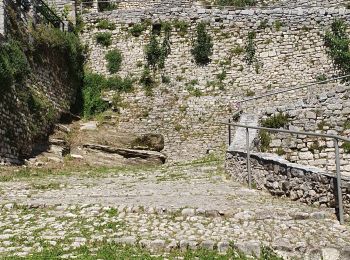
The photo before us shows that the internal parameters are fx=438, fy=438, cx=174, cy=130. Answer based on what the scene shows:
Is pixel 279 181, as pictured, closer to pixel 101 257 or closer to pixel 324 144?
pixel 324 144

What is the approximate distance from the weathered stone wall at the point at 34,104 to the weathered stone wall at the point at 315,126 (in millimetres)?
7974

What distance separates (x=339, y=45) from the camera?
19172mm

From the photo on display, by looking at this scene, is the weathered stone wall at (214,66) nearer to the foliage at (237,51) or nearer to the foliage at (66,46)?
the foliage at (237,51)

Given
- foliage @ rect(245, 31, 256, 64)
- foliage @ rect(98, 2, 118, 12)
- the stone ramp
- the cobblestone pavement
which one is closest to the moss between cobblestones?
the cobblestone pavement

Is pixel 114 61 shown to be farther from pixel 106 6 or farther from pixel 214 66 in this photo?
pixel 106 6

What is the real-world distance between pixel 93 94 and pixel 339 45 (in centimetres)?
1103

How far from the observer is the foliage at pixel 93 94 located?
62.5 feet

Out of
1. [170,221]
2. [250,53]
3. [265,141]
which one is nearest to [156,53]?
[250,53]

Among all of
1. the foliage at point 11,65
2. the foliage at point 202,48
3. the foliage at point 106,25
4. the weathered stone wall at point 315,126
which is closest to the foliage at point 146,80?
the foliage at point 202,48

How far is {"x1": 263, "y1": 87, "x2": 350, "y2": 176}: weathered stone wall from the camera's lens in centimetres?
1057

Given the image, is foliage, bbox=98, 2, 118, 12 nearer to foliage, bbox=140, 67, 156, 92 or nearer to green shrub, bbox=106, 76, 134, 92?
green shrub, bbox=106, 76, 134, 92

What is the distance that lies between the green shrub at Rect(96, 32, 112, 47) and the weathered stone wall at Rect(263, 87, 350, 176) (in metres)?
10.9

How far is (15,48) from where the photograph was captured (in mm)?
14602

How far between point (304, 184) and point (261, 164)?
156 cm
